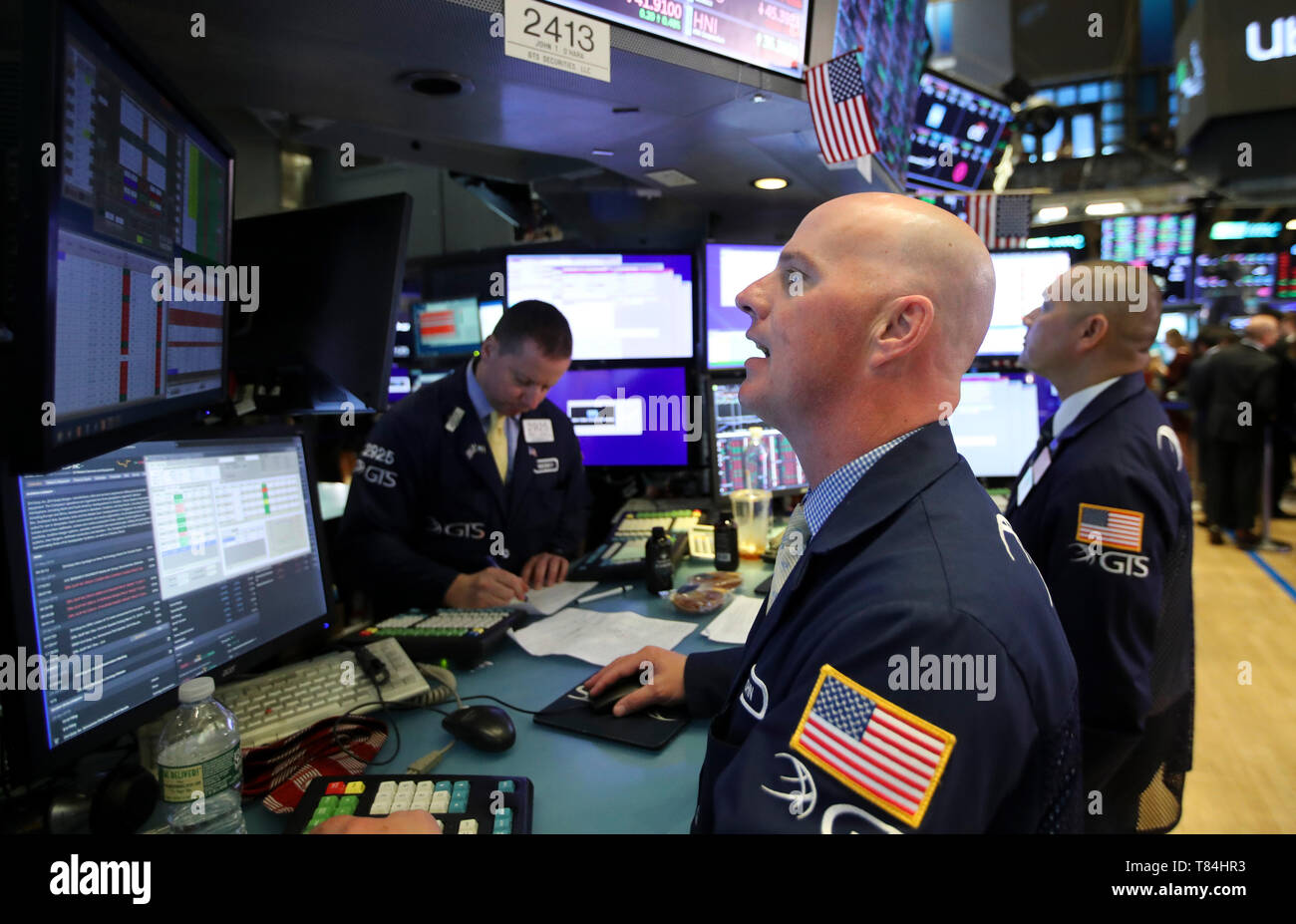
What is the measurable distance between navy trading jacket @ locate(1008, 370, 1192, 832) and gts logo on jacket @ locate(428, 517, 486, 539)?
5.33ft

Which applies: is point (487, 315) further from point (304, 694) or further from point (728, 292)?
point (304, 694)

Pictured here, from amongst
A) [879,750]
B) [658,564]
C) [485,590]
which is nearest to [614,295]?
[658,564]

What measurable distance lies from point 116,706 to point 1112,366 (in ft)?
7.64

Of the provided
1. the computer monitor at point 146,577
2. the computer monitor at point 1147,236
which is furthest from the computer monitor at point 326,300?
the computer monitor at point 1147,236

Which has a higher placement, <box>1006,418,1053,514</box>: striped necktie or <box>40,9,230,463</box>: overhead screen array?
<box>40,9,230,463</box>: overhead screen array

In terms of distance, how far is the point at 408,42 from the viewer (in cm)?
156

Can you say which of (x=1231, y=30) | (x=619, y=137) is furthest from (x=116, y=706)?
(x=1231, y=30)

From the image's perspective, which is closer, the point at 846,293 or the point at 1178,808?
the point at 846,293

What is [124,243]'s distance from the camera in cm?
89

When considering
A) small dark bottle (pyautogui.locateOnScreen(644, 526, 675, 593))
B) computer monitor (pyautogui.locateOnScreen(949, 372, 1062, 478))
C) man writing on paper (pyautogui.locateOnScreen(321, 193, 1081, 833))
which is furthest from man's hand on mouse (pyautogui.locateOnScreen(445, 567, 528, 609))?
computer monitor (pyautogui.locateOnScreen(949, 372, 1062, 478))

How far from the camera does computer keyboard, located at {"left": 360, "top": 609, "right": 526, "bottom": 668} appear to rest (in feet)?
5.08

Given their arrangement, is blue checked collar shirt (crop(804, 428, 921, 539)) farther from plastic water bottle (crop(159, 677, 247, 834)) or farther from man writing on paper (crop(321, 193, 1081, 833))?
plastic water bottle (crop(159, 677, 247, 834))
